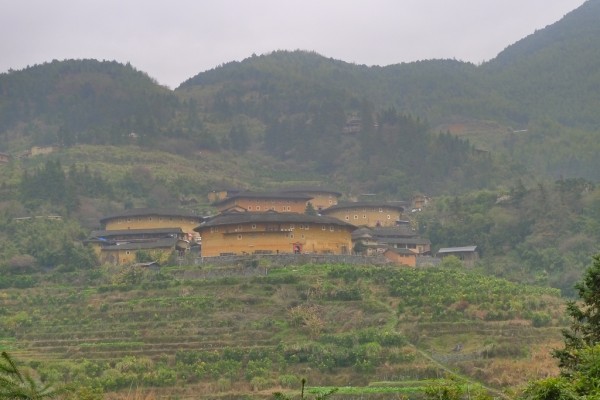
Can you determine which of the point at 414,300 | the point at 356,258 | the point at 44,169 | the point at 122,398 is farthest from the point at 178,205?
the point at 122,398

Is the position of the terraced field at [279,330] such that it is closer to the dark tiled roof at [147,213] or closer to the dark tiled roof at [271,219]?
the dark tiled roof at [271,219]

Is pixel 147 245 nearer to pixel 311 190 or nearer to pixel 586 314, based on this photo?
pixel 311 190

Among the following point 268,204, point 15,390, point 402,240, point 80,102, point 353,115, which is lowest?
point 402,240

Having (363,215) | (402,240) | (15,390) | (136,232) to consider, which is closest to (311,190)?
(363,215)

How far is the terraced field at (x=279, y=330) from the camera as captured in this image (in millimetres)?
32812

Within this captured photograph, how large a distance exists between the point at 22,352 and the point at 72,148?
4746 centimetres

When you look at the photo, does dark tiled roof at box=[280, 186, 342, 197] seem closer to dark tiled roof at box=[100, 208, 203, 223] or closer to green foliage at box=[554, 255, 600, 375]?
dark tiled roof at box=[100, 208, 203, 223]

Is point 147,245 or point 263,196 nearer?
point 147,245

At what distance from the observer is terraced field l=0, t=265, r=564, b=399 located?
108ft

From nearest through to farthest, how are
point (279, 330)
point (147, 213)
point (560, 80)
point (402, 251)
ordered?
point (279, 330) < point (402, 251) < point (147, 213) < point (560, 80)

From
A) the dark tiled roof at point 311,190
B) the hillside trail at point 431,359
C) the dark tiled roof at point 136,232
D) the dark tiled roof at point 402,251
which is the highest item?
the dark tiled roof at point 311,190

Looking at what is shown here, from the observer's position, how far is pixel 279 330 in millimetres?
37469

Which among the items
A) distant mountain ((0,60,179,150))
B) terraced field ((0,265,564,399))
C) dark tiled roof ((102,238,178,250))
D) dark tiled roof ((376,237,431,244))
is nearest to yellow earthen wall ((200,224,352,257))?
terraced field ((0,265,564,399))

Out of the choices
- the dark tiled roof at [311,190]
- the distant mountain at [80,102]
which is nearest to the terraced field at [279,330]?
the dark tiled roof at [311,190]
